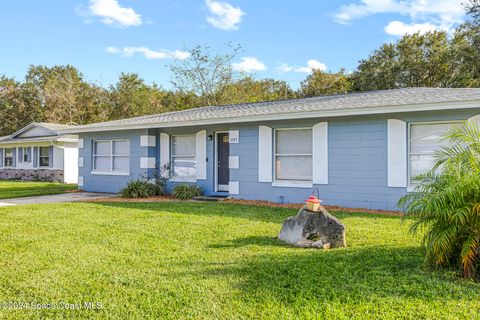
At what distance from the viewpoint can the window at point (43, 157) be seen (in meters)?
21.8

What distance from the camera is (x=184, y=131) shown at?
12773 millimetres

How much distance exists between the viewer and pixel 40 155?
72.9ft

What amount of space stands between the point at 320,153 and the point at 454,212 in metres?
6.12

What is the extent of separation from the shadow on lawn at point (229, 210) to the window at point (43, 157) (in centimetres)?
1335

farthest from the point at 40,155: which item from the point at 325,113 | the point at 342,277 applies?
the point at 342,277

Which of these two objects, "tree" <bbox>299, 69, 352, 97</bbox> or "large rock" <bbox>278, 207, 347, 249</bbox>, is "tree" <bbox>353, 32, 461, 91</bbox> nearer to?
"tree" <bbox>299, 69, 352, 97</bbox>

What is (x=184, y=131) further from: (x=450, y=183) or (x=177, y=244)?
(x=450, y=183)

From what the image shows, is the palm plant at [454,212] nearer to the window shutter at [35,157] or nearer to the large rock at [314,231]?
the large rock at [314,231]

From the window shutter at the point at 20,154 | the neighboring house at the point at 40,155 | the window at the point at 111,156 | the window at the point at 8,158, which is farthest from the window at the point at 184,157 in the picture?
the window at the point at 8,158

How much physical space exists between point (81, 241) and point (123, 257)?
52.9 inches

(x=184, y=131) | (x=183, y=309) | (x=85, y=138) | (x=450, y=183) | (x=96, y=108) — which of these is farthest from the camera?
(x=96, y=108)

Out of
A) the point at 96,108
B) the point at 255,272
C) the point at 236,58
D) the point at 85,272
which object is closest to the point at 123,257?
the point at 85,272

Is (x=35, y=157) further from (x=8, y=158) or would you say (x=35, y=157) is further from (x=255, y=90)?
(x=255, y=90)

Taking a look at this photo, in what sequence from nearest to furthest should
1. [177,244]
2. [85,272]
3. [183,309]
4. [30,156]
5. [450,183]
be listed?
1. [183,309]
2. [450,183]
3. [85,272]
4. [177,244]
5. [30,156]
